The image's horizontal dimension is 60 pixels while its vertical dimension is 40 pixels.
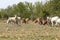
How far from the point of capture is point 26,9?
73.2 meters

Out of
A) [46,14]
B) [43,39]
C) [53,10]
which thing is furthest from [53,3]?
[43,39]

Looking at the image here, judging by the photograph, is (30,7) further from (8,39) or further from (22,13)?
(8,39)

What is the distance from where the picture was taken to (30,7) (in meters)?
74.2

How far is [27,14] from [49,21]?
3894cm

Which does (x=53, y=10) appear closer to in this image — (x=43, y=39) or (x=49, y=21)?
(x=49, y=21)

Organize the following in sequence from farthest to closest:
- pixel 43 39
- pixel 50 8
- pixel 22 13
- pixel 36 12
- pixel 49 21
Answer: pixel 22 13 < pixel 36 12 < pixel 50 8 < pixel 49 21 < pixel 43 39

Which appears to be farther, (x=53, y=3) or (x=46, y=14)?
(x=46, y=14)

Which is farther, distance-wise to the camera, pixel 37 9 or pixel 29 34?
pixel 37 9

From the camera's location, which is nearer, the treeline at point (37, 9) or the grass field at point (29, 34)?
Answer: the grass field at point (29, 34)

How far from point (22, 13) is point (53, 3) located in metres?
23.4

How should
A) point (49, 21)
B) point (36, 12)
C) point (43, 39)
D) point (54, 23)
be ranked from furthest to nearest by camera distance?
point (36, 12) → point (49, 21) → point (54, 23) → point (43, 39)

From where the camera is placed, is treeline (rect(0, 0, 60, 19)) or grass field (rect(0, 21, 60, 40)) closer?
grass field (rect(0, 21, 60, 40))

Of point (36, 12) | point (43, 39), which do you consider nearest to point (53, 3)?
point (36, 12)

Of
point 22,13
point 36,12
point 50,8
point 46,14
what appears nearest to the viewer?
point 50,8
